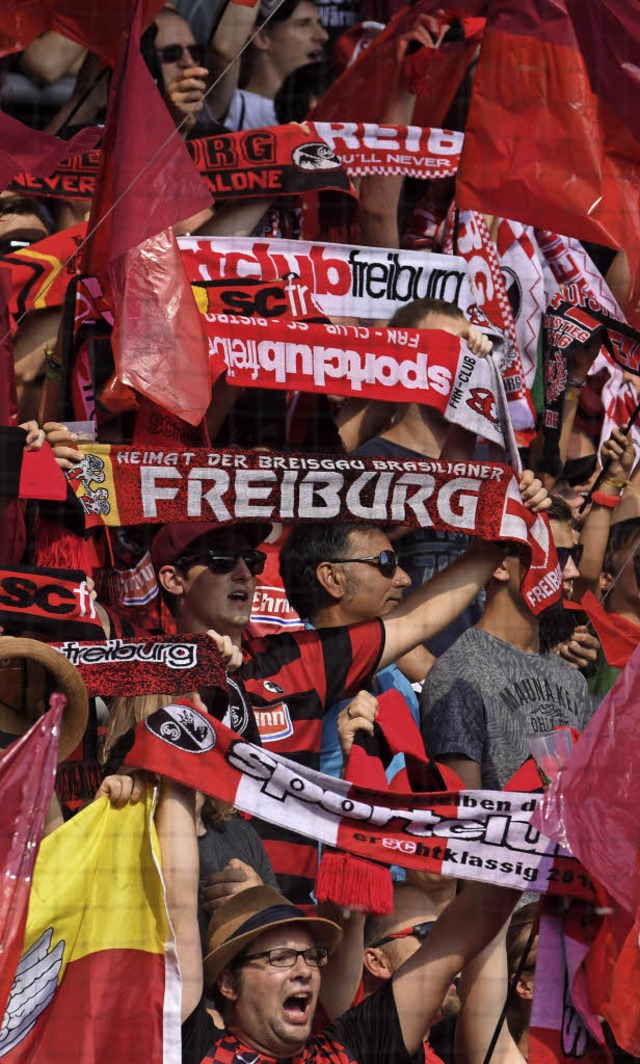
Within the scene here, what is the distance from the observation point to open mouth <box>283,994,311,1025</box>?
3.63 meters

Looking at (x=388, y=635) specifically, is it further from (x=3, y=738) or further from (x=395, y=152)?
(x=395, y=152)

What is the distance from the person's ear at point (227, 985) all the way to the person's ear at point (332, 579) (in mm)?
1051

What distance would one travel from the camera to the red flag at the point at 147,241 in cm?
442

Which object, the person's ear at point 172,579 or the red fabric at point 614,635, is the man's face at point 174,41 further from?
the red fabric at point 614,635

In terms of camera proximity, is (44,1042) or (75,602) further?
(75,602)

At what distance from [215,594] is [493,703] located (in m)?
0.64

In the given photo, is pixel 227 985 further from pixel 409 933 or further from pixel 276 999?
pixel 409 933

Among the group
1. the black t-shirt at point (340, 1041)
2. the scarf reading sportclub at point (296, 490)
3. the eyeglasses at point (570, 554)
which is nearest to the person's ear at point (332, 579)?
the scarf reading sportclub at point (296, 490)

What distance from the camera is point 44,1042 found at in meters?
3.58

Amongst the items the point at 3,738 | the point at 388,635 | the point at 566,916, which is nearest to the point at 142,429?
the point at 388,635

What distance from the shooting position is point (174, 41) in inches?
231

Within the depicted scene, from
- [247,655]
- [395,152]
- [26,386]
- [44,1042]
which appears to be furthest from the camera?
[395,152]

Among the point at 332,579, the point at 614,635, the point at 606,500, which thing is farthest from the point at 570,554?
the point at 332,579

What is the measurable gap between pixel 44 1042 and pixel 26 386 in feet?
6.03
